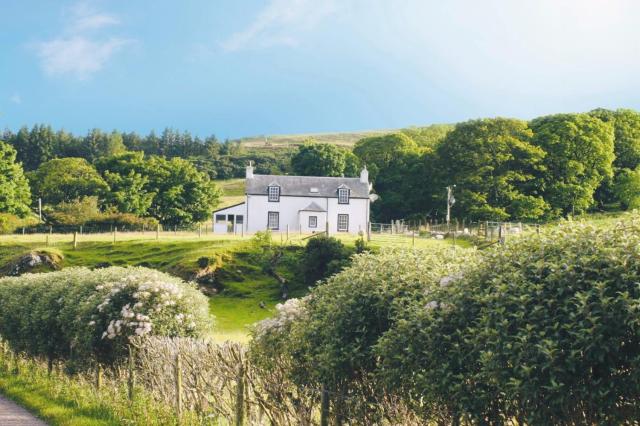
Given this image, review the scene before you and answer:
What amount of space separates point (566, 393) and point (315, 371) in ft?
12.6

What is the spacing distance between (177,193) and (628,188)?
5631 cm

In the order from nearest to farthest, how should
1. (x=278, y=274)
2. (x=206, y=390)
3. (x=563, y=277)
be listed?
(x=563, y=277), (x=206, y=390), (x=278, y=274)

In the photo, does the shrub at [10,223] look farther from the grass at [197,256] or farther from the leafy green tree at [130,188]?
the leafy green tree at [130,188]

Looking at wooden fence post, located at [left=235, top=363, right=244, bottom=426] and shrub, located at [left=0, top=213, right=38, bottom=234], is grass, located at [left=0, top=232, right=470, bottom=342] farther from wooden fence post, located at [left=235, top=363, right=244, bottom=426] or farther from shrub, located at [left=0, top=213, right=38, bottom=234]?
wooden fence post, located at [left=235, top=363, right=244, bottom=426]

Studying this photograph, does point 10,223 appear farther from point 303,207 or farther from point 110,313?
point 110,313

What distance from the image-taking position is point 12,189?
3172 inches

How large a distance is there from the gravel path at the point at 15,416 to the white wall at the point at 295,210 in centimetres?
5943

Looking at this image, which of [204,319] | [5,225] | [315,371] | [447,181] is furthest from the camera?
[447,181]

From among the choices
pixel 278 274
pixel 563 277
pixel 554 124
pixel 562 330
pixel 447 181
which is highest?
pixel 554 124

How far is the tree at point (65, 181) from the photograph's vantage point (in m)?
89.1

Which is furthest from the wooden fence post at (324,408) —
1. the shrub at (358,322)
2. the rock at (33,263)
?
the rock at (33,263)

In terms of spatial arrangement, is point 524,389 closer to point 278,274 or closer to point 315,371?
point 315,371

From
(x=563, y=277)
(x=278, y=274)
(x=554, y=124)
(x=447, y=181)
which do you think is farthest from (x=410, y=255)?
(x=554, y=124)

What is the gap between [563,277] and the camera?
5809mm
